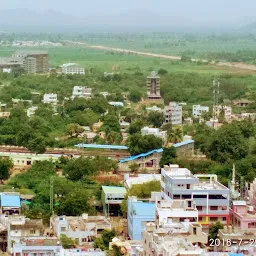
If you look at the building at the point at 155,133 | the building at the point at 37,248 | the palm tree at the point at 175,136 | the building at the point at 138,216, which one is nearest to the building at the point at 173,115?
the building at the point at 155,133

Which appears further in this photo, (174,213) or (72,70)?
(72,70)

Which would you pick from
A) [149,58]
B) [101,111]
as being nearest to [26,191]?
[101,111]

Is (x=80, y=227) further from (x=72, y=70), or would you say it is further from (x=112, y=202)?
(x=72, y=70)

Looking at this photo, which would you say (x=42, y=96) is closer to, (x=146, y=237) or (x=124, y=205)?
(x=124, y=205)

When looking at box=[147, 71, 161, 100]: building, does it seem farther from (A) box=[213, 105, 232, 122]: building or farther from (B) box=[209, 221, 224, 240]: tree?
(B) box=[209, 221, 224, 240]: tree

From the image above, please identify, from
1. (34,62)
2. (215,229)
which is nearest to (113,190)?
(215,229)

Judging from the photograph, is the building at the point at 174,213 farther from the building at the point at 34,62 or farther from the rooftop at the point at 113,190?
the building at the point at 34,62

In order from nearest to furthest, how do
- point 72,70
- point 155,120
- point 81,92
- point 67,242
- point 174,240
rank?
point 174,240
point 67,242
point 155,120
point 81,92
point 72,70
